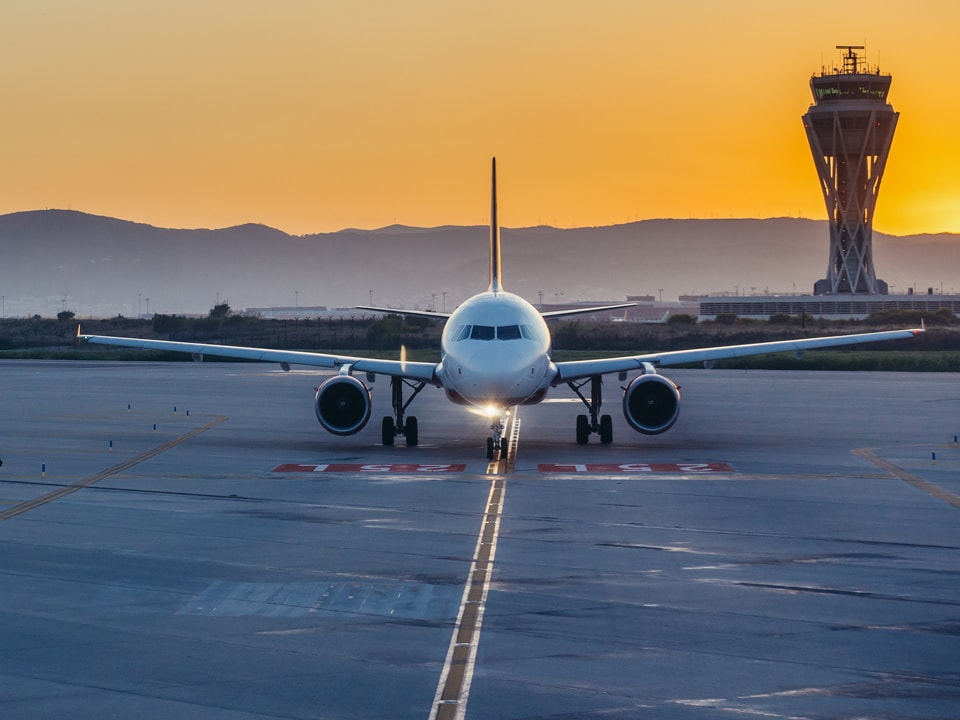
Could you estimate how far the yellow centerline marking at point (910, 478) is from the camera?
26359mm

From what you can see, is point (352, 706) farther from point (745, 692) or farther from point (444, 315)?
point (444, 315)

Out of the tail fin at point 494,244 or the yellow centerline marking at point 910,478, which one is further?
the tail fin at point 494,244

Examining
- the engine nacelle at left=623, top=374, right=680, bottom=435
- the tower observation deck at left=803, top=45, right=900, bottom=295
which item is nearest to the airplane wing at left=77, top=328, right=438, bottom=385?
the engine nacelle at left=623, top=374, right=680, bottom=435

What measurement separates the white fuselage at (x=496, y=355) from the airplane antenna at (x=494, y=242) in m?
5.51

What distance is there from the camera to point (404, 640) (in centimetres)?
1466

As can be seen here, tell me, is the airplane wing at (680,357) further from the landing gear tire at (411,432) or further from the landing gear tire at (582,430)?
the landing gear tire at (411,432)

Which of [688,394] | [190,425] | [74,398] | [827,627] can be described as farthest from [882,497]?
[74,398]

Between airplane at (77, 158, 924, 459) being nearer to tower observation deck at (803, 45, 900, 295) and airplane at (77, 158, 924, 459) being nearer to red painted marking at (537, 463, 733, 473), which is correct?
red painted marking at (537, 463, 733, 473)

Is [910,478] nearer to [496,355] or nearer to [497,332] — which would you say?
[496,355]

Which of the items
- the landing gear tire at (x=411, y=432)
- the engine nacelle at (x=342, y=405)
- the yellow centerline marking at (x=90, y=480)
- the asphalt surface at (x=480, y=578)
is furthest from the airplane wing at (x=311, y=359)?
the yellow centerline marking at (x=90, y=480)

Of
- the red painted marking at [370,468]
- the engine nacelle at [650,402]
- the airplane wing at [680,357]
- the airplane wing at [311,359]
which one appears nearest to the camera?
the red painted marking at [370,468]

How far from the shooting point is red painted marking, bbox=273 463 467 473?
103 feet

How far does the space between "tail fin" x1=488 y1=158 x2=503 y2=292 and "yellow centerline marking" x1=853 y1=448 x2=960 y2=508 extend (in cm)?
1194

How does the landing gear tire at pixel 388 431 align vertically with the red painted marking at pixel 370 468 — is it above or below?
above
